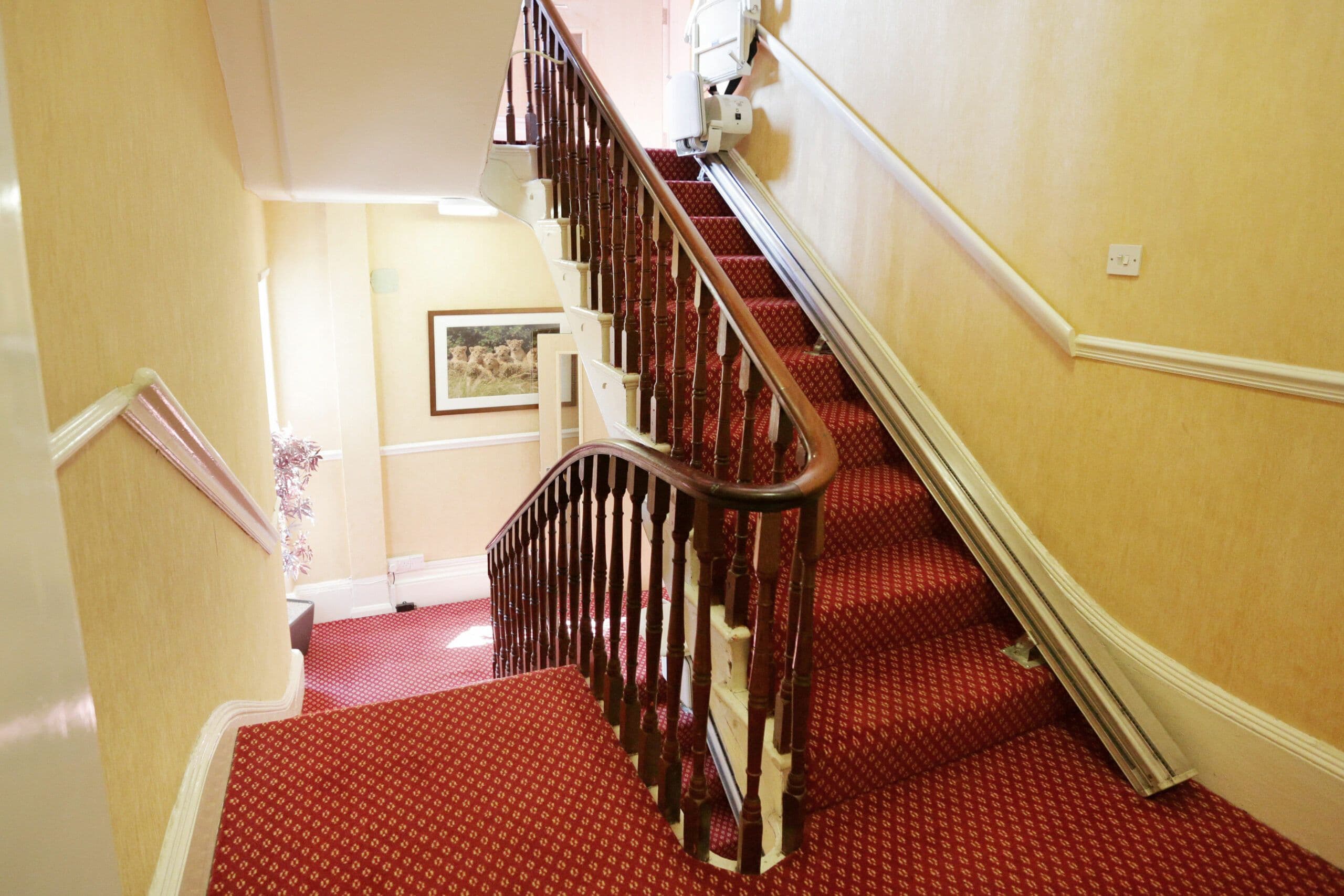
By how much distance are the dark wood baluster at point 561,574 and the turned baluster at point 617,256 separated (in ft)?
1.95

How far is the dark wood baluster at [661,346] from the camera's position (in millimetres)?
2662

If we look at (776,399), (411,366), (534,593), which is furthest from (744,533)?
(411,366)

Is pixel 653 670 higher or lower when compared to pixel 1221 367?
lower

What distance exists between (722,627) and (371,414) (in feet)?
14.9

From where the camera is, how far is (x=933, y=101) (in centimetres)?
316

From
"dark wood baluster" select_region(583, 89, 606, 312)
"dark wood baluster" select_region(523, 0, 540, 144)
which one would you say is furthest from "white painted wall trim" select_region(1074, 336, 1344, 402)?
"dark wood baluster" select_region(523, 0, 540, 144)

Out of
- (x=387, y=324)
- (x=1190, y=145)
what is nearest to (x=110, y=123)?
(x=1190, y=145)

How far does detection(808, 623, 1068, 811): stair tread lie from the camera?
2.23m

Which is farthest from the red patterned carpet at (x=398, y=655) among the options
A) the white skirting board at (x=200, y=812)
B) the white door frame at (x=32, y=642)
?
the white door frame at (x=32, y=642)

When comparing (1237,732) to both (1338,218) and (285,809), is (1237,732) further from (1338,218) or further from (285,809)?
Result: (285,809)

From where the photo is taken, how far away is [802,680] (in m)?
1.93

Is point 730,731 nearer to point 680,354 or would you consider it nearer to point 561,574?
point 561,574

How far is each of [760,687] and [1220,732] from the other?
4.41 feet

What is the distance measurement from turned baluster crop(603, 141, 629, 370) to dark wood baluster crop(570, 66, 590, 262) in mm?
299
